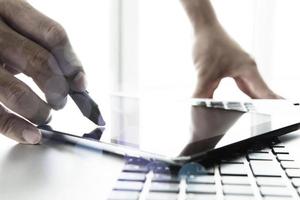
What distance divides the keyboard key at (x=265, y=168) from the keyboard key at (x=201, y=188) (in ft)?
0.14

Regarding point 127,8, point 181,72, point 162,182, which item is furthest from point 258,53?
point 162,182

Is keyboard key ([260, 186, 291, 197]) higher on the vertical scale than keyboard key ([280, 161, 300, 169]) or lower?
higher

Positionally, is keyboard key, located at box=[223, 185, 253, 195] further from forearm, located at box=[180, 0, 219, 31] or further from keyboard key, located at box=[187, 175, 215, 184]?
forearm, located at box=[180, 0, 219, 31]

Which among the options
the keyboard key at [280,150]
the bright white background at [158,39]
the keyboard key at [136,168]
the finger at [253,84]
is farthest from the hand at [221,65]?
the bright white background at [158,39]

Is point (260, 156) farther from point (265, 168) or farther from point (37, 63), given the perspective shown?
point (37, 63)

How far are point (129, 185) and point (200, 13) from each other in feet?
2.06

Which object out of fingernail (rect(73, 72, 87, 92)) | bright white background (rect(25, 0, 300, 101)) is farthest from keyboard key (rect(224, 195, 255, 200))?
bright white background (rect(25, 0, 300, 101))

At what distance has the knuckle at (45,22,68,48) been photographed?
411mm

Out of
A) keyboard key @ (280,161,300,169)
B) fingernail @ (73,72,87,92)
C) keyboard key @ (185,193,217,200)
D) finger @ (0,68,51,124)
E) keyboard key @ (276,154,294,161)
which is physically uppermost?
keyboard key @ (185,193,217,200)

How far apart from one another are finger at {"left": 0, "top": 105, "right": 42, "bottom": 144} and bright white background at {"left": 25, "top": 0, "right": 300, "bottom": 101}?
931 mm

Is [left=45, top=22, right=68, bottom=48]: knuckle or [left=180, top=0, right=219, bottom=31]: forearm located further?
[left=180, top=0, right=219, bottom=31]: forearm

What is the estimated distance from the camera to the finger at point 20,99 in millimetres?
402

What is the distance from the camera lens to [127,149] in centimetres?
32

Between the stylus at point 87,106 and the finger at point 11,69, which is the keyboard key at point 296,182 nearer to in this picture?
the stylus at point 87,106
